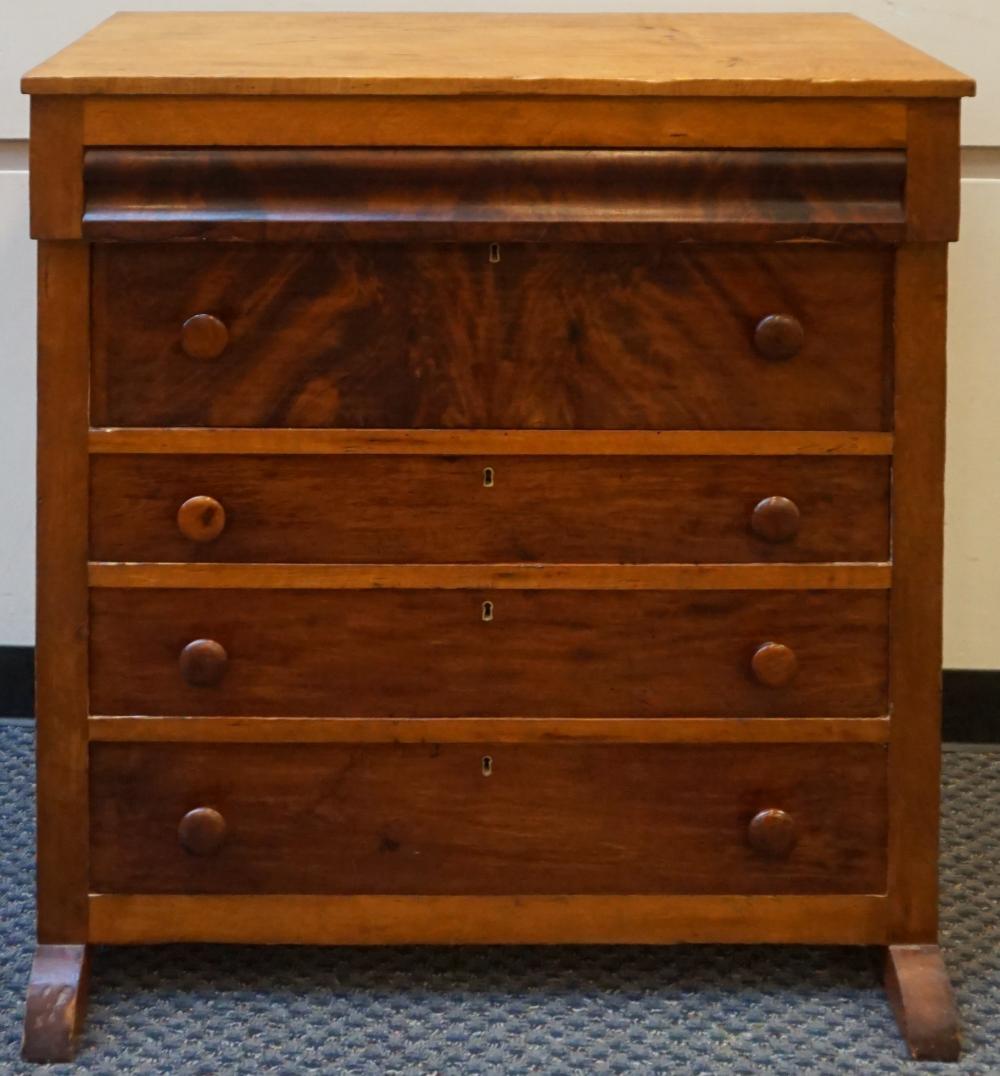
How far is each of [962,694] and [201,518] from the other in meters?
1.20

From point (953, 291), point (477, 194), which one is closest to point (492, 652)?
point (477, 194)

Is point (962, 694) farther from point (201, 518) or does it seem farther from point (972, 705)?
point (201, 518)

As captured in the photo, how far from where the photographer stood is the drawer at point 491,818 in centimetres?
162

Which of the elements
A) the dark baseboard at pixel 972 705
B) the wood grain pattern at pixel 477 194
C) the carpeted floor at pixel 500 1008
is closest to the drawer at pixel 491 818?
the carpeted floor at pixel 500 1008

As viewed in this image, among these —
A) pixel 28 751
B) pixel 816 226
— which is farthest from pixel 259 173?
pixel 28 751

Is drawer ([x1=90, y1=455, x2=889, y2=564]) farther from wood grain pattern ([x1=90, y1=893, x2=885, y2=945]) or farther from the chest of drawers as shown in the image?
wood grain pattern ([x1=90, y1=893, x2=885, y2=945])

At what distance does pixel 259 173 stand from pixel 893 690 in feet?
2.51

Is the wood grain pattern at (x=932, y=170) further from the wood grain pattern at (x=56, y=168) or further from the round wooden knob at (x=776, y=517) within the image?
the wood grain pattern at (x=56, y=168)

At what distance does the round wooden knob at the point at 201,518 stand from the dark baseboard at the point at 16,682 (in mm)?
856

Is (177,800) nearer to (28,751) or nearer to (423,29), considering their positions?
(28,751)

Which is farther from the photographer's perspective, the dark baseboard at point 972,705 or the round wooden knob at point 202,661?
the dark baseboard at point 972,705

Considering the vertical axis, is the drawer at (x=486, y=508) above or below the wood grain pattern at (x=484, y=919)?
above

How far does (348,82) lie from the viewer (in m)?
1.50

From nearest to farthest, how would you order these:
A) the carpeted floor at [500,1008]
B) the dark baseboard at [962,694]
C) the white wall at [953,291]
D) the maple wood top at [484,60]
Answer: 1. the maple wood top at [484,60]
2. the carpeted floor at [500,1008]
3. the white wall at [953,291]
4. the dark baseboard at [962,694]
